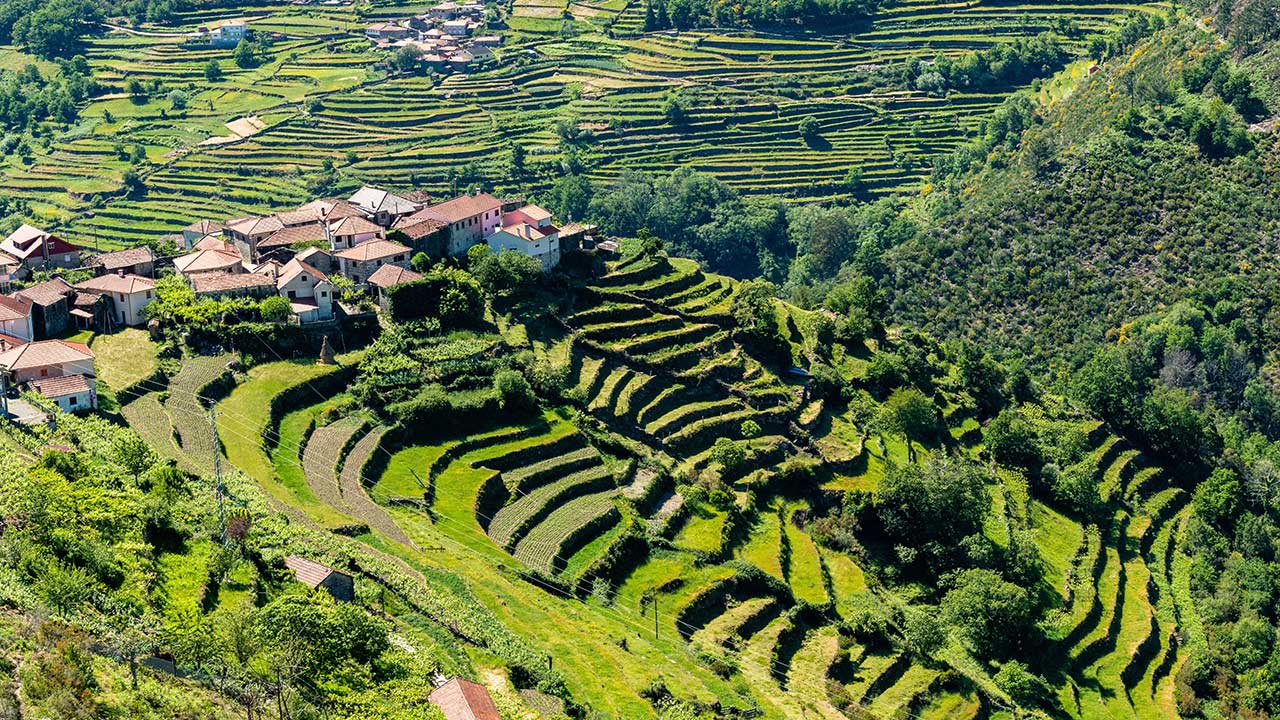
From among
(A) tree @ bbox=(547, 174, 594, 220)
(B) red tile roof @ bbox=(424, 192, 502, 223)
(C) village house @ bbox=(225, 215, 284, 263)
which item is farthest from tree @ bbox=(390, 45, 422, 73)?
(C) village house @ bbox=(225, 215, 284, 263)

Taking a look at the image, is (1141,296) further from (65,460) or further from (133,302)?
(65,460)

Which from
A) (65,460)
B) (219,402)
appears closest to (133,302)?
(219,402)

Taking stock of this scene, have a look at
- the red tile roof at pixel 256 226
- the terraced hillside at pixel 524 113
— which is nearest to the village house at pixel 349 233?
the red tile roof at pixel 256 226

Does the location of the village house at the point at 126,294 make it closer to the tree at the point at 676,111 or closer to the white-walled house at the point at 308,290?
the white-walled house at the point at 308,290

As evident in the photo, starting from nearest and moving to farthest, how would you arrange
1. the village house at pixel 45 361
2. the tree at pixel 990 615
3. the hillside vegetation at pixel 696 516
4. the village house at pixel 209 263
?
the hillside vegetation at pixel 696 516, the village house at pixel 45 361, the tree at pixel 990 615, the village house at pixel 209 263

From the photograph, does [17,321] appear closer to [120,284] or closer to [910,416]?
[120,284]

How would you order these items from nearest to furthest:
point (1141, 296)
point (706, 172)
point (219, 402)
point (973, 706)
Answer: point (973, 706)
point (219, 402)
point (1141, 296)
point (706, 172)
